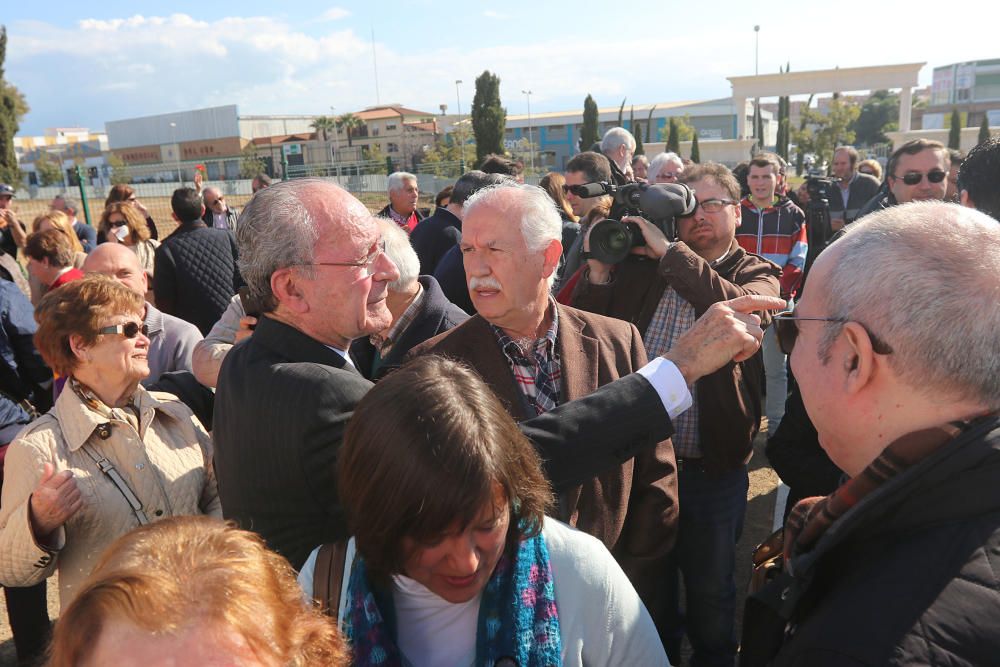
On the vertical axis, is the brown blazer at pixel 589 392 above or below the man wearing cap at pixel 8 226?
below

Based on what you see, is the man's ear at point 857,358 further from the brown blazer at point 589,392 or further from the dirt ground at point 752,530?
the dirt ground at point 752,530

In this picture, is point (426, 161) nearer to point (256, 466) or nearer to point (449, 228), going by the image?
point (449, 228)

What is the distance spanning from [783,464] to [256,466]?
1.63 metres

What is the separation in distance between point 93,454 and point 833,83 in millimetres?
38316

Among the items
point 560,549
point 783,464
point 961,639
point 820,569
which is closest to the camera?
point 961,639

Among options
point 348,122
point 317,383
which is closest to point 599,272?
point 317,383

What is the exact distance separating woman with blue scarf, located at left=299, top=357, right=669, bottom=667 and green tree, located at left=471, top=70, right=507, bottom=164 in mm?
31590

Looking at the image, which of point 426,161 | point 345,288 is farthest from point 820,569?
point 426,161

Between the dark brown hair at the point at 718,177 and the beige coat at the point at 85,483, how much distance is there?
233cm

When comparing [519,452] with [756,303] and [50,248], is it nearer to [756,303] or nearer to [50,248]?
[756,303]

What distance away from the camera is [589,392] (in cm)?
221

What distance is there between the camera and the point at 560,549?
1.46 m

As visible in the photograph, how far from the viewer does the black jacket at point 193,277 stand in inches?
194

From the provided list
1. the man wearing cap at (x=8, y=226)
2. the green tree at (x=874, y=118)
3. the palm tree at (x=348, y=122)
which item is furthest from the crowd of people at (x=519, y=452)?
the green tree at (x=874, y=118)
